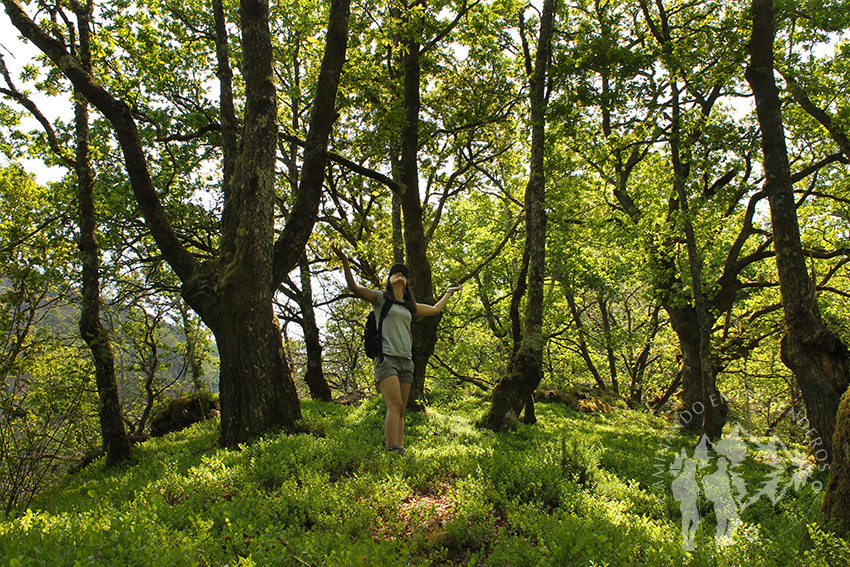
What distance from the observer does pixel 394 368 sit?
5555mm

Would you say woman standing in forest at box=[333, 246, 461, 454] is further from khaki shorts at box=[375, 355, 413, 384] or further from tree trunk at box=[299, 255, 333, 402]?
tree trunk at box=[299, 255, 333, 402]

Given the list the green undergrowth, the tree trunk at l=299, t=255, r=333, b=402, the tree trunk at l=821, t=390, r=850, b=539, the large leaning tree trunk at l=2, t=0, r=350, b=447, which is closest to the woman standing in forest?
the green undergrowth

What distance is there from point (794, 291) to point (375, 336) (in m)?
6.77

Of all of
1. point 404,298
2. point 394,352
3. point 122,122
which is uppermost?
point 122,122

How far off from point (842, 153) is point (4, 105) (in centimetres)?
2094

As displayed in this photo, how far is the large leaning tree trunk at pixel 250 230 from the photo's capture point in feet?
20.7

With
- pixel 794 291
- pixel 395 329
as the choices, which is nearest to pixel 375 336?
pixel 395 329

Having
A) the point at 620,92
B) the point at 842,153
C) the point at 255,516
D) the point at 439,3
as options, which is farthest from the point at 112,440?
the point at 842,153

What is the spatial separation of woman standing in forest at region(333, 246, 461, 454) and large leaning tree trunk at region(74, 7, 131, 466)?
189 inches

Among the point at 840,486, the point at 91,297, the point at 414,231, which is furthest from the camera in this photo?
the point at 414,231

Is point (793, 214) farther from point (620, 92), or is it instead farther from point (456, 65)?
point (456, 65)

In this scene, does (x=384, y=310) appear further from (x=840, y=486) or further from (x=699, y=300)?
(x=699, y=300)

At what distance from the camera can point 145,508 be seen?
3.55 m

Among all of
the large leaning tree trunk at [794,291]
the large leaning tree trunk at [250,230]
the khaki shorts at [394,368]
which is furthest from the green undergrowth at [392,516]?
the large leaning tree trunk at [794,291]
